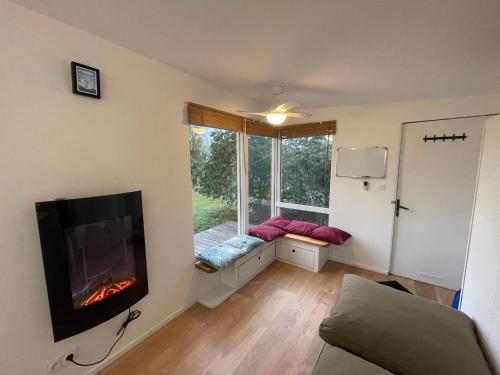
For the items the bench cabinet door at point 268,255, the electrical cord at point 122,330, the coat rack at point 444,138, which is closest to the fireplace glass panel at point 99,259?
Result: the electrical cord at point 122,330

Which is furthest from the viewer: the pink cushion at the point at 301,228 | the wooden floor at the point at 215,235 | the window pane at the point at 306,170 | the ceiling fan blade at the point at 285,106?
the window pane at the point at 306,170

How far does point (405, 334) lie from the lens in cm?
108

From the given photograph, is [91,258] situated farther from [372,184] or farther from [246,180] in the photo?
[372,184]

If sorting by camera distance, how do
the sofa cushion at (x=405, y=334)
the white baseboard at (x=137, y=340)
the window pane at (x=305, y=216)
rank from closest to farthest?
1. the sofa cushion at (x=405, y=334)
2. the white baseboard at (x=137, y=340)
3. the window pane at (x=305, y=216)

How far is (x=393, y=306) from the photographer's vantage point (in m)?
1.25

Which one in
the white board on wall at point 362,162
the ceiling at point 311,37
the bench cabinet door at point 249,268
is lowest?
the bench cabinet door at point 249,268

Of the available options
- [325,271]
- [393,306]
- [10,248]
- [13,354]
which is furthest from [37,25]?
[325,271]

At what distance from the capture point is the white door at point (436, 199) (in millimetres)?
2592

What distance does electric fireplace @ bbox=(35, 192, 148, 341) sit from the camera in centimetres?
135

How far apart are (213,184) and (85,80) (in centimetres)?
158

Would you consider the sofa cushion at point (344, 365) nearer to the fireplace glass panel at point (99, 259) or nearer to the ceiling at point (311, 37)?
the fireplace glass panel at point (99, 259)

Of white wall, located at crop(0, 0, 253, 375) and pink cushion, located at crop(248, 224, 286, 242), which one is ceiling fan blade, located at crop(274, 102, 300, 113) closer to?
white wall, located at crop(0, 0, 253, 375)

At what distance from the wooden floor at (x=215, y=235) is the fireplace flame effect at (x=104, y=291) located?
0.97 metres

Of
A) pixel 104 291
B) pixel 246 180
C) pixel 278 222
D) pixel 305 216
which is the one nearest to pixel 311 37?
pixel 246 180
